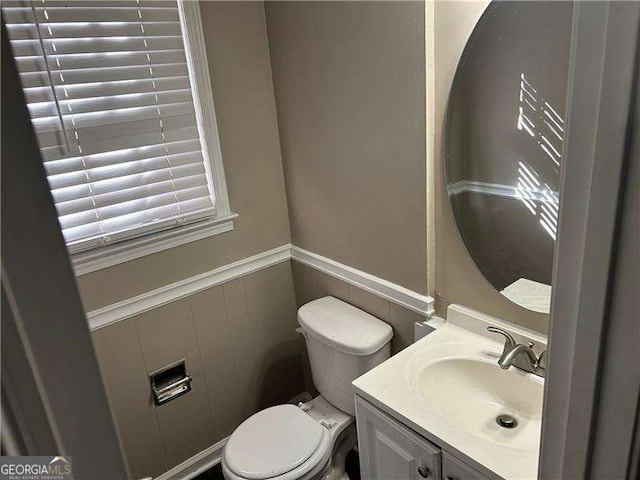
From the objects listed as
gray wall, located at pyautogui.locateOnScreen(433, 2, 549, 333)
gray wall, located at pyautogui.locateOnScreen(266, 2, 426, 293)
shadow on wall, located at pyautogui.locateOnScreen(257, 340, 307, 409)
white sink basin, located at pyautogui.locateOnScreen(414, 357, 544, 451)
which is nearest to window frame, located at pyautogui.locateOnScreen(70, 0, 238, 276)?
gray wall, located at pyautogui.locateOnScreen(266, 2, 426, 293)

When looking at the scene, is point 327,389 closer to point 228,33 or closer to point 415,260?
point 415,260

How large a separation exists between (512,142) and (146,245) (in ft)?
4.20

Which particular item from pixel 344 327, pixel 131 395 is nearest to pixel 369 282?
pixel 344 327

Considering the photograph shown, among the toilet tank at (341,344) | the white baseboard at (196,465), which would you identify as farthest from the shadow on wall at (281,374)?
the toilet tank at (341,344)

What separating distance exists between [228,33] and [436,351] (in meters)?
1.37

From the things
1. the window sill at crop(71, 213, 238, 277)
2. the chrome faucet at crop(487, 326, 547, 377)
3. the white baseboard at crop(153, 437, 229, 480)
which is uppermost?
the window sill at crop(71, 213, 238, 277)

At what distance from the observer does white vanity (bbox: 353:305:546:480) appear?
1.14 meters

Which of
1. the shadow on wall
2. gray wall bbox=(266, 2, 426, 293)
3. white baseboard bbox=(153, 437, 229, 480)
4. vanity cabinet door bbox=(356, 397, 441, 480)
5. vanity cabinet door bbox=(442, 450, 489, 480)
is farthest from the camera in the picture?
the shadow on wall

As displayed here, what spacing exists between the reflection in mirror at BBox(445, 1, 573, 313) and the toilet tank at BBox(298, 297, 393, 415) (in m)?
0.48

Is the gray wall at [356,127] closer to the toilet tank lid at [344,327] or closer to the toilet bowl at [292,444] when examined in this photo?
the toilet tank lid at [344,327]

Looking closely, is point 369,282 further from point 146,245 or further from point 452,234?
point 146,245

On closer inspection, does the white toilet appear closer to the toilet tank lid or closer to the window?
the toilet tank lid

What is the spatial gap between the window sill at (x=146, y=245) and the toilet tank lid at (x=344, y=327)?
19.1 inches

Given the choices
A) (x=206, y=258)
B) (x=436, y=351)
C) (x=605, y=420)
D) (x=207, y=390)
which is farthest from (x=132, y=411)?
(x=605, y=420)
